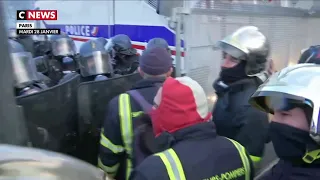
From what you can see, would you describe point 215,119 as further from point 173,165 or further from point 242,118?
point 173,165

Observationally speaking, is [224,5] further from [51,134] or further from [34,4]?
[34,4]

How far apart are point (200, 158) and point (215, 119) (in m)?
1.15

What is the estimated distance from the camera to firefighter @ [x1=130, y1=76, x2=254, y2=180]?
193 centimetres

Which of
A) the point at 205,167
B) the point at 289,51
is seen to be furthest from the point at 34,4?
the point at 205,167

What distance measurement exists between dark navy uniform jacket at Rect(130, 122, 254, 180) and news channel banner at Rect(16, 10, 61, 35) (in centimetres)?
825

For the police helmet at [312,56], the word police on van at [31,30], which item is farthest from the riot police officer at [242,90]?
the word police on van at [31,30]

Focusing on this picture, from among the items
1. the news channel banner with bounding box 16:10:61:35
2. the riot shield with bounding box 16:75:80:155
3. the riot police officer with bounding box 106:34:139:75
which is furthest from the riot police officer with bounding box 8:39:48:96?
the news channel banner with bounding box 16:10:61:35

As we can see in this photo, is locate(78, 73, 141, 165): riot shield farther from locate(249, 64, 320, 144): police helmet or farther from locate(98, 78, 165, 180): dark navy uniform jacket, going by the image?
locate(249, 64, 320, 144): police helmet

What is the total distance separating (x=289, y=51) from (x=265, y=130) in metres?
4.17

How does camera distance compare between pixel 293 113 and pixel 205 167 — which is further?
pixel 205 167

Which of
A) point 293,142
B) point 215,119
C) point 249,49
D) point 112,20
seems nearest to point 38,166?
point 293,142

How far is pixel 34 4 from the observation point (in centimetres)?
1127

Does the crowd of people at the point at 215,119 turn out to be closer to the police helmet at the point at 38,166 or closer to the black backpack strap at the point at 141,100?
the black backpack strap at the point at 141,100

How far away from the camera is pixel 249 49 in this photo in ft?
10.5
